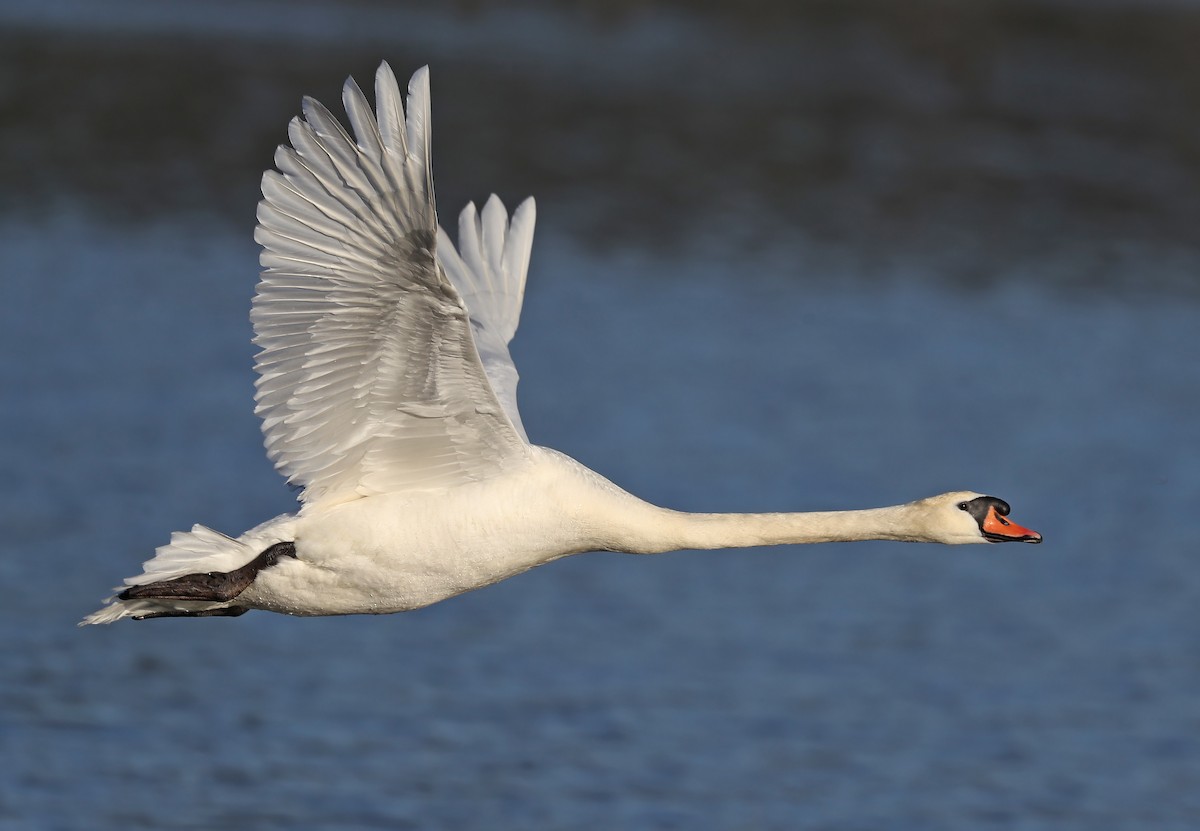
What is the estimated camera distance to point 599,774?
1439cm

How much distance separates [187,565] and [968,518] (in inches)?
138

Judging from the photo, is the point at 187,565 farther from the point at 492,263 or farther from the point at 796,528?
the point at 492,263

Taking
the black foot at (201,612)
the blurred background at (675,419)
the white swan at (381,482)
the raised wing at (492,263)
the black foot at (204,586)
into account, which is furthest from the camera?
the blurred background at (675,419)

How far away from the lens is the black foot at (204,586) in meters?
8.77

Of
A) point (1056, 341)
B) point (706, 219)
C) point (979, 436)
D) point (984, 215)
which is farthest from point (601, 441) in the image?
point (984, 215)

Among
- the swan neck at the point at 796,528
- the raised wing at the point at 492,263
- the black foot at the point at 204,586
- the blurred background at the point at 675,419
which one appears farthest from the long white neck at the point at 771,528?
the blurred background at the point at 675,419

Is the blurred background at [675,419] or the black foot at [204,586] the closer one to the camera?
the black foot at [204,586]

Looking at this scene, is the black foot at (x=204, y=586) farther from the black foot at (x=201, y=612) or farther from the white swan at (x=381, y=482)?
the black foot at (x=201, y=612)

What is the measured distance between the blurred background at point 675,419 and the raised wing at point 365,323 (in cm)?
530

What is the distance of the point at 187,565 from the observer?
8789 mm

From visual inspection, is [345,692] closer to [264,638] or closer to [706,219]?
[264,638]

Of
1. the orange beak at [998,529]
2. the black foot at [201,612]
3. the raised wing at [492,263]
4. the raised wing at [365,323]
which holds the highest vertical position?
the raised wing at [492,263]

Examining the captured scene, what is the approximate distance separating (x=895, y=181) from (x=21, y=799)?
19439 mm

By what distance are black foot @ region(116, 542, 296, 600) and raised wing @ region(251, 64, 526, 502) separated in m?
0.46
